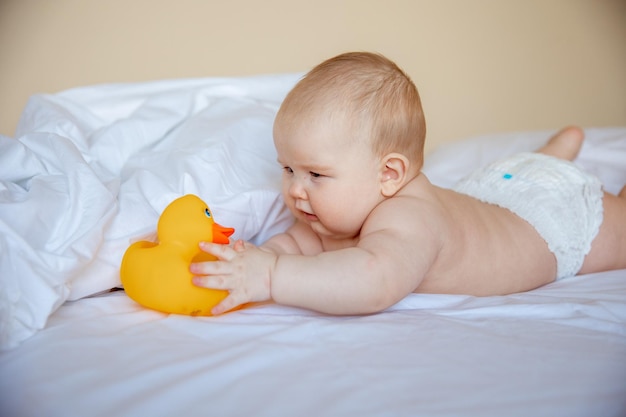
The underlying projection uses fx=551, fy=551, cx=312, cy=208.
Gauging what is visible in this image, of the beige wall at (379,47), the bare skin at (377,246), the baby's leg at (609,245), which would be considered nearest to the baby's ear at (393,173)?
the bare skin at (377,246)

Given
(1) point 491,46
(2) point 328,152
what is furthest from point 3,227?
(1) point 491,46

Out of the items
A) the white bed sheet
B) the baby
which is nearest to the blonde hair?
the baby

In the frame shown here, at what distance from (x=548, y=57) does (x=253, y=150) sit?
1.58 metres

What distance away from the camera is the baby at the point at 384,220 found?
0.92 m

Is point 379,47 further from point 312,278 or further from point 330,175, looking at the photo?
point 312,278

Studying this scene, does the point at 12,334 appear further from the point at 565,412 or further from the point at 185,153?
the point at 565,412

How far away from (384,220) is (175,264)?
0.39m

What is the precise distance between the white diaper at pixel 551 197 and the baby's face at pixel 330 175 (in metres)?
0.42

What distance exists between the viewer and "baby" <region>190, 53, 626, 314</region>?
0.92m

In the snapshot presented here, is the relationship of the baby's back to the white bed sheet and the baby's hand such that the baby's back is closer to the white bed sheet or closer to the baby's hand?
the white bed sheet

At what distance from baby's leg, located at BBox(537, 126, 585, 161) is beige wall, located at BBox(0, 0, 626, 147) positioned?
68 centimetres

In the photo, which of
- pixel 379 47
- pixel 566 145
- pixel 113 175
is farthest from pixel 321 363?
pixel 379 47

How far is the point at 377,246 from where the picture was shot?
3.16 feet

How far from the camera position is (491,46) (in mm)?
2270
